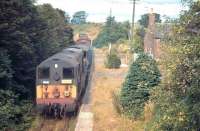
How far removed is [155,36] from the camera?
58500 millimetres

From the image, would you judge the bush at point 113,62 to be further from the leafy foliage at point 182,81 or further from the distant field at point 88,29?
the distant field at point 88,29

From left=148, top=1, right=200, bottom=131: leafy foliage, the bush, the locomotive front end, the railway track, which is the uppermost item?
left=148, top=1, right=200, bottom=131: leafy foliage

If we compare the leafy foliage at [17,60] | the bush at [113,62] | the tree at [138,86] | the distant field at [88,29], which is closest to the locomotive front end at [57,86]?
the leafy foliage at [17,60]

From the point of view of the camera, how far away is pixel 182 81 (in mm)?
17094

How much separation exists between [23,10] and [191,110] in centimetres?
1843

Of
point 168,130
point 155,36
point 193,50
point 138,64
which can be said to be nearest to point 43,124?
point 138,64

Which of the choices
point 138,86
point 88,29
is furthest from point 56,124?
point 88,29

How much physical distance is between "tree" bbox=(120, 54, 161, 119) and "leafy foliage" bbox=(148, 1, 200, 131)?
29.0 feet

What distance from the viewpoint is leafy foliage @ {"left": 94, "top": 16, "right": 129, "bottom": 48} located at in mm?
105312

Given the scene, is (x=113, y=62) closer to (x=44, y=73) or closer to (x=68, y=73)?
(x=68, y=73)

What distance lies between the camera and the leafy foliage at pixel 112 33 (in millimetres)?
105312

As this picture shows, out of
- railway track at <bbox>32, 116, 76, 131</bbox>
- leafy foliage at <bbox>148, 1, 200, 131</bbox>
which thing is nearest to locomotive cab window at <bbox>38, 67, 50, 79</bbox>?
railway track at <bbox>32, 116, 76, 131</bbox>

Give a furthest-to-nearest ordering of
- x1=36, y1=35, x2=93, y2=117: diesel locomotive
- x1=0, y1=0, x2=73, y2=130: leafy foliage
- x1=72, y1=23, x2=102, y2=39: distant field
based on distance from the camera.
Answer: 1. x1=72, y1=23, x2=102, y2=39: distant field
2. x1=36, y1=35, x2=93, y2=117: diesel locomotive
3. x1=0, y1=0, x2=73, y2=130: leafy foliage

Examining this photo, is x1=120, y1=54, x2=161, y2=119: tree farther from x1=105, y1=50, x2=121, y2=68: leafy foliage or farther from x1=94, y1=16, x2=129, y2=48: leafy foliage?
x1=94, y1=16, x2=129, y2=48: leafy foliage
